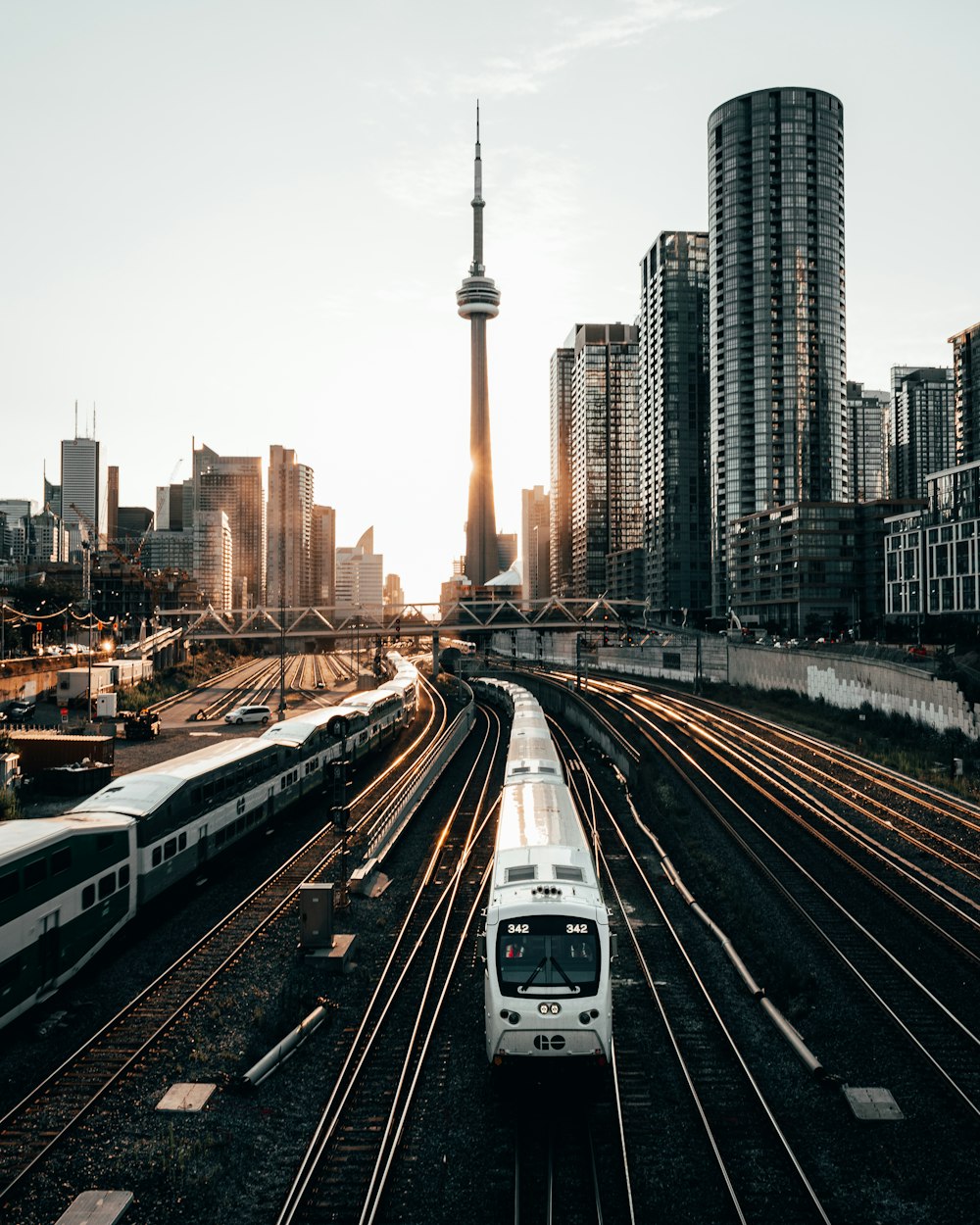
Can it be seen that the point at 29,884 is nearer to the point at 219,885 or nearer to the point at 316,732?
the point at 219,885

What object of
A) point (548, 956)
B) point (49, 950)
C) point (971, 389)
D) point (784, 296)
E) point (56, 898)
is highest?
point (784, 296)

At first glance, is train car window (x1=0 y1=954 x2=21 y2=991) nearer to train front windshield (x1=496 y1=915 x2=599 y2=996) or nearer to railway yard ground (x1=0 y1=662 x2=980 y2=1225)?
railway yard ground (x1=0 y1=662 x2=980 y2=1225)

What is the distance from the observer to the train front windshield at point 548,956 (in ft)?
49.8

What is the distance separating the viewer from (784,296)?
180 meters

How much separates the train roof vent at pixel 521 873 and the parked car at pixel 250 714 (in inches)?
2078

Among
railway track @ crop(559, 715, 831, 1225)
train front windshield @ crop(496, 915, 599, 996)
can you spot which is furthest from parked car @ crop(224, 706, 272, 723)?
train front windshield @ crop(496, 915, 599, 996)

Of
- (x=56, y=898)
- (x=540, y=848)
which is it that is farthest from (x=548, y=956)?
(x=56, y=898)

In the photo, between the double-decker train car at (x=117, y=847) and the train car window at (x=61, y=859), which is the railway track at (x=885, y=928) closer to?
the double-decker train car at (x=117, y=847)

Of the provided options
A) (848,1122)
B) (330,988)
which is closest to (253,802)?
(330,988)

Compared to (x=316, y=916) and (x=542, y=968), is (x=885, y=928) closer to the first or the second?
(x=542, y=968)

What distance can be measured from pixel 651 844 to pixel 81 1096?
893 inches

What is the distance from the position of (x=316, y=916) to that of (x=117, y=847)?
536 cm

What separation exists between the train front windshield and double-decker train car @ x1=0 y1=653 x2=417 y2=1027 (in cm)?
1038

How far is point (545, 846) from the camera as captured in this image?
19.1 metres
